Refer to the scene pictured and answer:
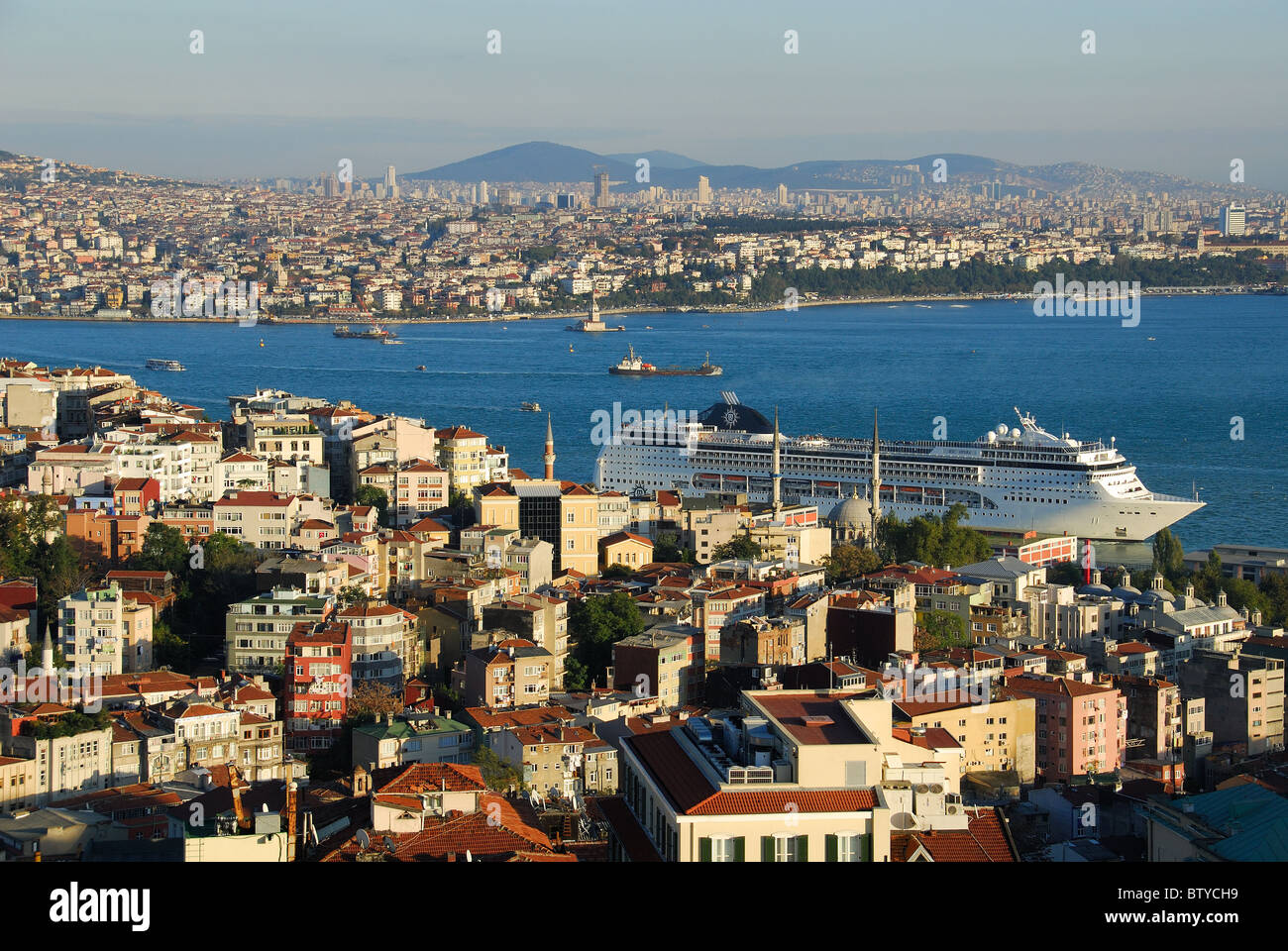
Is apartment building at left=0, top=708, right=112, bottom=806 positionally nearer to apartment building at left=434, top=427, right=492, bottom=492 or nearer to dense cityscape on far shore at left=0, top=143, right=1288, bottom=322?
apartment building at left=434, top=427, right=492, bottom=492

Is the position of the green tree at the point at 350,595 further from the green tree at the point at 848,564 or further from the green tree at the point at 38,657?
the green tree at the point at 848,564

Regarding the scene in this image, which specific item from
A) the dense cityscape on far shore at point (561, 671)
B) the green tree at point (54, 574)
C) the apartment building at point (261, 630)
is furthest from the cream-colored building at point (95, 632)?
the green tree at point (54, 574)

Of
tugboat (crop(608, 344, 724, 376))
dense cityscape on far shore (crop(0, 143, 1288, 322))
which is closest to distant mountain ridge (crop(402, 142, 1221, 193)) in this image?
dense cityscape on far shore (crop(0, 143, 1288, 322))

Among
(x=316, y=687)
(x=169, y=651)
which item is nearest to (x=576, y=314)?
(x=169, y=651)

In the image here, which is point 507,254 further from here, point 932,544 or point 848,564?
point 848,564

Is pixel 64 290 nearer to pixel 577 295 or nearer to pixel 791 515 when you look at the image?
pixel 577 295

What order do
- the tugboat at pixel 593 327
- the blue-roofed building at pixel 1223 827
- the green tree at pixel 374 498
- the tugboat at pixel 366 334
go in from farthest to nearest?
the tugboat at pixel 593 327 < the tugboat at pixel 366 334 < the green tree at pixel 374 498 < the blue-roofed building at pixel 1223 827

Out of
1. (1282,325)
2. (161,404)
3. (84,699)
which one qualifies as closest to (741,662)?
(84,699)

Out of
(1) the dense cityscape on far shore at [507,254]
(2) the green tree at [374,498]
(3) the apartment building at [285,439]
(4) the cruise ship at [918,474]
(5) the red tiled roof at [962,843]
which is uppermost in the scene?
(1) the dense cityscape on far shore at [507,254]
